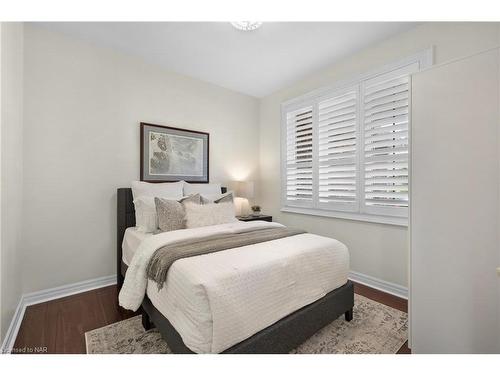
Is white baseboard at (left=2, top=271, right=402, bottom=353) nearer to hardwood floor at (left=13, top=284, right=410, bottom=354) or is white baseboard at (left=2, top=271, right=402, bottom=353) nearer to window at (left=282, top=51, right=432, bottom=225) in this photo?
hardwood floor at (left=13, top=284, right=410, bottom=354)

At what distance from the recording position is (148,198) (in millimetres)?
2426

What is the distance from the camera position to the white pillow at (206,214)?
2316mm

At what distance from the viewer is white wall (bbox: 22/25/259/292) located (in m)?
2.23

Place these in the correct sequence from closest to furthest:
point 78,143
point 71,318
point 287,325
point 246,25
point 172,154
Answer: point 287,325 → point 71,318 → point 246,25 → point 78,143 → point 172,154

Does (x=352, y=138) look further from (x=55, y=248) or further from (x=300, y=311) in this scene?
(x=55, y=248)

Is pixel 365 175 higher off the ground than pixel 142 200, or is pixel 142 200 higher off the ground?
pixel 365 175

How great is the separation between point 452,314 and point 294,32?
2.63 m

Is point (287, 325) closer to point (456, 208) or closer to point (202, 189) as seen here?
point (456, 208)

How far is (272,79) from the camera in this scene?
342 centimetres

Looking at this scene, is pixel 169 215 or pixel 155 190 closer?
pixel 169 215

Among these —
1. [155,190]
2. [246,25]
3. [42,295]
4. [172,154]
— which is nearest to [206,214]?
[155,190]

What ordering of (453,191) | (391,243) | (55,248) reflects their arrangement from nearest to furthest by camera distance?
(453,191), (55,248), (391,243)

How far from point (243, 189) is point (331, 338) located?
2.30m
